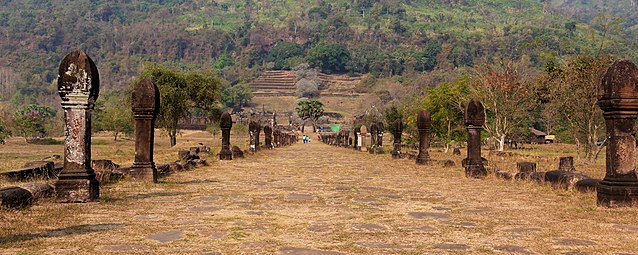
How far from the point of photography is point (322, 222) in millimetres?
7430

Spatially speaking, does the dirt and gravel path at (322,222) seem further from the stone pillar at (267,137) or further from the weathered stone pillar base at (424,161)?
the stone pillar at (267,137)

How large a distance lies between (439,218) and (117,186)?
649 cm

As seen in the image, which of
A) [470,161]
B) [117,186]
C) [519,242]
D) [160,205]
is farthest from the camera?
[470,161]

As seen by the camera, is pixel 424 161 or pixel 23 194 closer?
pixel 23 194

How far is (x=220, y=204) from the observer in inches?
361

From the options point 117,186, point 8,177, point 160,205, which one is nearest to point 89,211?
point 160,205

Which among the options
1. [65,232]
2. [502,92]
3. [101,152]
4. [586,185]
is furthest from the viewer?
[101,152]

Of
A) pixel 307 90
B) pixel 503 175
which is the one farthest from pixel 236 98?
pixel 503 175

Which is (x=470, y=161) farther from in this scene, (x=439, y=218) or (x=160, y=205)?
(x=160, y=205)

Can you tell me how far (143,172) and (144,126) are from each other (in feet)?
3.41

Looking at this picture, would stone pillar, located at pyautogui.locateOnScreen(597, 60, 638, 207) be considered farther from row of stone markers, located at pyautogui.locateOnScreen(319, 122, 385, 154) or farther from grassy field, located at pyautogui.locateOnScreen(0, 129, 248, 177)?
row of stone markers, located at pyautogui.locateOnScreen(319, 122, 385, 154)

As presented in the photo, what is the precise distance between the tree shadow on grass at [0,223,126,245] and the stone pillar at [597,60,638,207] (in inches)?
267

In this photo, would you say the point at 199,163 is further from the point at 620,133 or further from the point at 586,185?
the point at 620,133

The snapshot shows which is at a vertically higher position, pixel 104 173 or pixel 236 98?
pixel 236 98
